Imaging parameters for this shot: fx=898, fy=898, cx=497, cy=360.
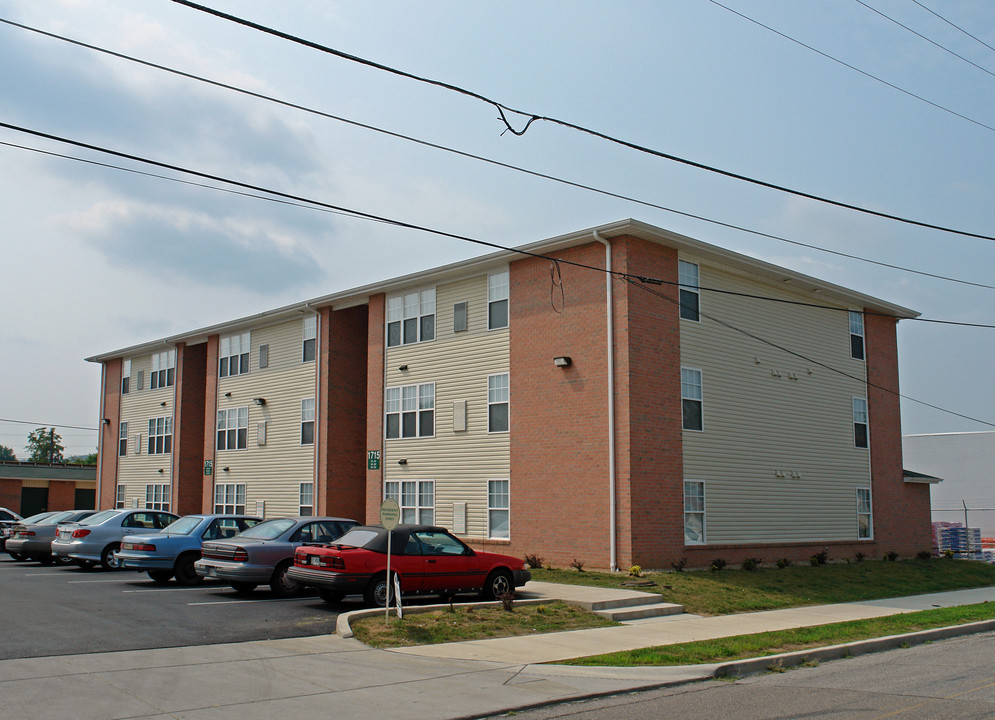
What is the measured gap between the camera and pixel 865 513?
92.7ft

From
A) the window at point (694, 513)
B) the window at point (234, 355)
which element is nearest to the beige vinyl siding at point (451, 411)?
the window at point (694, 513)

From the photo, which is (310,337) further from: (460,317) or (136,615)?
(136,615)

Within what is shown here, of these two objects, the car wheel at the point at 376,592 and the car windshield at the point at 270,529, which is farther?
the car windshield at the point at 270,529

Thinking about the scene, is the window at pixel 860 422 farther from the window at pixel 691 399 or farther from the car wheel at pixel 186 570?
the car wheel at pixel 186 570

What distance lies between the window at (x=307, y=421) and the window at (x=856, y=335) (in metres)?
18.4

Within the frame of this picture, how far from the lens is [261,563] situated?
16797 mm

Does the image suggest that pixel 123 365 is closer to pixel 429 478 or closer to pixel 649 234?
pixel 429 478

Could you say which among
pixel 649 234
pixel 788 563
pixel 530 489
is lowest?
pixel 788 563

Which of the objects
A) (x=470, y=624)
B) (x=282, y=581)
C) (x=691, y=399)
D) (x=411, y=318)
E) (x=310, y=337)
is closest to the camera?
(x=470, y=624)

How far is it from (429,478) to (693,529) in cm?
835

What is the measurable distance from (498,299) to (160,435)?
72.5 feet

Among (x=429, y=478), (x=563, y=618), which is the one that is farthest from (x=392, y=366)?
(x=563, y=618)

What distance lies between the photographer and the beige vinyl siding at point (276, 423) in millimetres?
32438

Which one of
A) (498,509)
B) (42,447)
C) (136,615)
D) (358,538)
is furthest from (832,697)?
(42,447)
